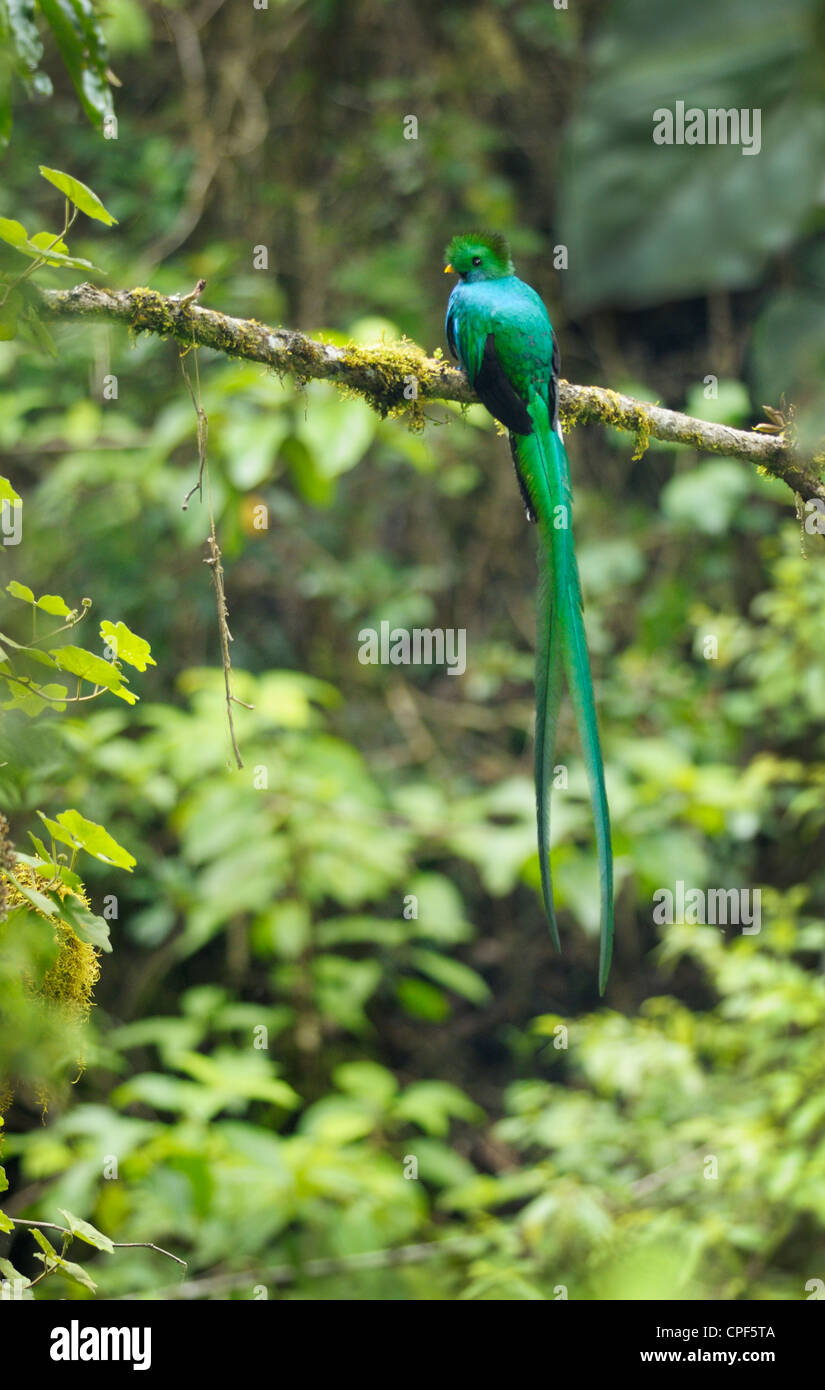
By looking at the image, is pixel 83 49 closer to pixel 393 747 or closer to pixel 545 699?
pixel 545 699

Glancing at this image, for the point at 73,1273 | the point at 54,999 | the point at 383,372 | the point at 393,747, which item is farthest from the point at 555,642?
the point at 393,747

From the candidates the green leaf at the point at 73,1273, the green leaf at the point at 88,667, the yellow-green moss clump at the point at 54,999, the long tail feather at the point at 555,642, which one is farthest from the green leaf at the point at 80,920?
the long tail feather at the point at 555,642

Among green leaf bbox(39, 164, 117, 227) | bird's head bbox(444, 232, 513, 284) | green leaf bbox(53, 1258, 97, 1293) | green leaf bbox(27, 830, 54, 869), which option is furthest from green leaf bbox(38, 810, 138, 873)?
bird's head bbox(444, 232, 513, 284)

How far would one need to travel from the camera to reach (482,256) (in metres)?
1.63

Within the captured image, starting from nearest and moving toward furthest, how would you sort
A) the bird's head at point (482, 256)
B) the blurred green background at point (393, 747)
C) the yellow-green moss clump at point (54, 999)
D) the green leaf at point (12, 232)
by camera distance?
the yellow-green moss clump at point (54, 999) → the green leaf at point (12, 232) → the bird's head at point (482, 256) → the blurred green background at point (393, 747)

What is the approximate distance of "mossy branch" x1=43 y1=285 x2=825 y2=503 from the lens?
4.23 feet

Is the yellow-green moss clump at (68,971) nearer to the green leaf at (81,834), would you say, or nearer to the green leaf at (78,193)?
the green leaf at (81,834)

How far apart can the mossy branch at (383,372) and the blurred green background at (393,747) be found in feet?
0.74

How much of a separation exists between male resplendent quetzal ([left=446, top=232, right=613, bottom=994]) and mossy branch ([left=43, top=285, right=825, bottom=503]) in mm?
65

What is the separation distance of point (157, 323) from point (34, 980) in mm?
745

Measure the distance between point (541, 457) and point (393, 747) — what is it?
98.1 inches

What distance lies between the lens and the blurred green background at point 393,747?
8.07 ft

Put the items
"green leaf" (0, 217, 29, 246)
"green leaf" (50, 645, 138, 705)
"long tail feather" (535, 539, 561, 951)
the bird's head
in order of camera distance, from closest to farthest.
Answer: "green leaf" (0, 217, 29, 246), "green leaf" (50, 645, 138, 705), "long tail feather" (535, 539, 561, 951), the bird's head

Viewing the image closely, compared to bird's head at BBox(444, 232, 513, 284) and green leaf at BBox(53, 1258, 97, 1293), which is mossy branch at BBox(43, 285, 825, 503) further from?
green leaf at BBox(53, 1258, 97, 1293)
